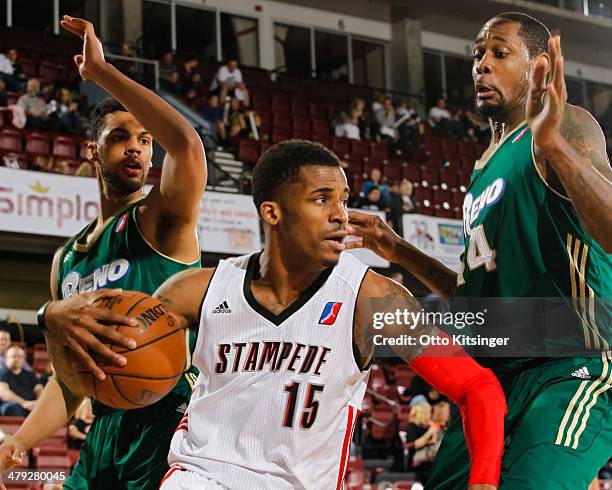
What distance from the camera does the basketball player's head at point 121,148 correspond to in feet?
13.2

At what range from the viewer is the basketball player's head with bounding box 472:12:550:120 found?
347cm

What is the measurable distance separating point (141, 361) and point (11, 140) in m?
10.8

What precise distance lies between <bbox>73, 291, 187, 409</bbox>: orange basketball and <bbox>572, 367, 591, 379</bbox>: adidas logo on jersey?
1180mm

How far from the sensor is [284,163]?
3.12 metres

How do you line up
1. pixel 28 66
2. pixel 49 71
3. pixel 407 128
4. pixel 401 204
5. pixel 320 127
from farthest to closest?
1. pixel 407 128
2. pixel 320 127
3. pixel 49 71
4. pixel 28 66
5. pixel 401 204

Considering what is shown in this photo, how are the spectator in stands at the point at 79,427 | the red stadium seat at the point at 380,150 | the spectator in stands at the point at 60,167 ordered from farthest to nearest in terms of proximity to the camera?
the red stadium seat at the point at 380,150 < the spectator in stands at the point at 60,167 < the spectator in stands at the point at 79,427

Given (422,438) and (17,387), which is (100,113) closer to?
(17,387)

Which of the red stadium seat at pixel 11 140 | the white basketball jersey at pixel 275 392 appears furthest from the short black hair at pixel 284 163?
the red stadium seat at pixel 11 140

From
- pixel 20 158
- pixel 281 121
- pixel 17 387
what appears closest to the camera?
pixel 17 387

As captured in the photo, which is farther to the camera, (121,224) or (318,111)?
(318,111)

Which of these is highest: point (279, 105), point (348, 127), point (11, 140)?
point (279, 105)

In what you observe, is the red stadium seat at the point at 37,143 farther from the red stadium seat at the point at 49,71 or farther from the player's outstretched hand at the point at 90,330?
the player's outstretched hand at the point at 90,330

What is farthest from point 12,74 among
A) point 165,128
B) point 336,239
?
point 336,239

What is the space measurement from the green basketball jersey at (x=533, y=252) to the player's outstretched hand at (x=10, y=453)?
1.71 meters
